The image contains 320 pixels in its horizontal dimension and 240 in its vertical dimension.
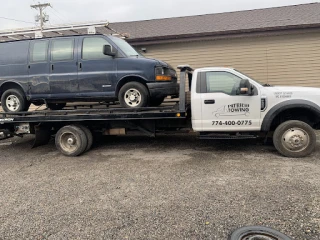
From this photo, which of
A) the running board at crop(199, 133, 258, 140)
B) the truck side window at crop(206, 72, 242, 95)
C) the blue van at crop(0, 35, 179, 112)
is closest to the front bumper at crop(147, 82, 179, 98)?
the blue van at crop(0, 35, 179, 112)

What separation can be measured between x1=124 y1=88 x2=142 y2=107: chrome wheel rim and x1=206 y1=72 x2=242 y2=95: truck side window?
1.53 metres

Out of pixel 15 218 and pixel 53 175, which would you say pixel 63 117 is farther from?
pixel 15 218

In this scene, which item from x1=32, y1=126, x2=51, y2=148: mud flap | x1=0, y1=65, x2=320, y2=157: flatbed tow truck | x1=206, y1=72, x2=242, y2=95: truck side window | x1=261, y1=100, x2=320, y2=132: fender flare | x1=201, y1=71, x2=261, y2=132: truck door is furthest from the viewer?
x1=32, y1=126, x2=51, y2=148: mud flap

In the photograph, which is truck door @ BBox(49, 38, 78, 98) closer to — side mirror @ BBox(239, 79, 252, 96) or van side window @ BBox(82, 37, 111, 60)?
van side window @ BBox(82, 37, 111, 60)

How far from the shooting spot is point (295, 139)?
5.78m

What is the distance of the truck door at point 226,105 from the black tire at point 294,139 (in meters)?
0.48

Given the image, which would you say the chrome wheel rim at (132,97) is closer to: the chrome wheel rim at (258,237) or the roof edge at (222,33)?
the chrome wheel rim at (258,237)

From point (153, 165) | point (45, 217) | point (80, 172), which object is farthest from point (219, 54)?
point (45, 217)

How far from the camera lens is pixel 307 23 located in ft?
32.3

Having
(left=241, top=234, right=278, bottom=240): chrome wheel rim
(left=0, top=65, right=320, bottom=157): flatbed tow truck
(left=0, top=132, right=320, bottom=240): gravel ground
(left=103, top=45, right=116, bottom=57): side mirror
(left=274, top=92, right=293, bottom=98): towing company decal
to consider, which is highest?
(left=103, top=45, right=116, bottom=57): side mirror

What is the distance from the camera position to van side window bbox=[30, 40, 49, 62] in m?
6.72

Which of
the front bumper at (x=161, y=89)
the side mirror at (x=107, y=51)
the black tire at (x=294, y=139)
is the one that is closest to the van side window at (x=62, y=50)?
the side mirror at (x=107, y=51)

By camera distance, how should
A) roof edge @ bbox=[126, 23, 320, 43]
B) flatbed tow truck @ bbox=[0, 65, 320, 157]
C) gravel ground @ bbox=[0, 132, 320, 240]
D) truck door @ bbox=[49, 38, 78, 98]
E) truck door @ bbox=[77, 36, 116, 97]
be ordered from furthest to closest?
roof edge @ bbox=[126, 23, 320, 43] < truck door @ bbox=[49, 38, 78, 98] < truck door @ bbox=[77, 36, 116, 97] < flatbed tow truck @ bbox=[0, 65, 320, 157] < gravel ground @ bbox=[0, 132, 320, 240]

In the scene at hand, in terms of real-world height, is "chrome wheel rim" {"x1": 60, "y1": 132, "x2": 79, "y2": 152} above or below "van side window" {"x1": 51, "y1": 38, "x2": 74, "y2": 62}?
below
